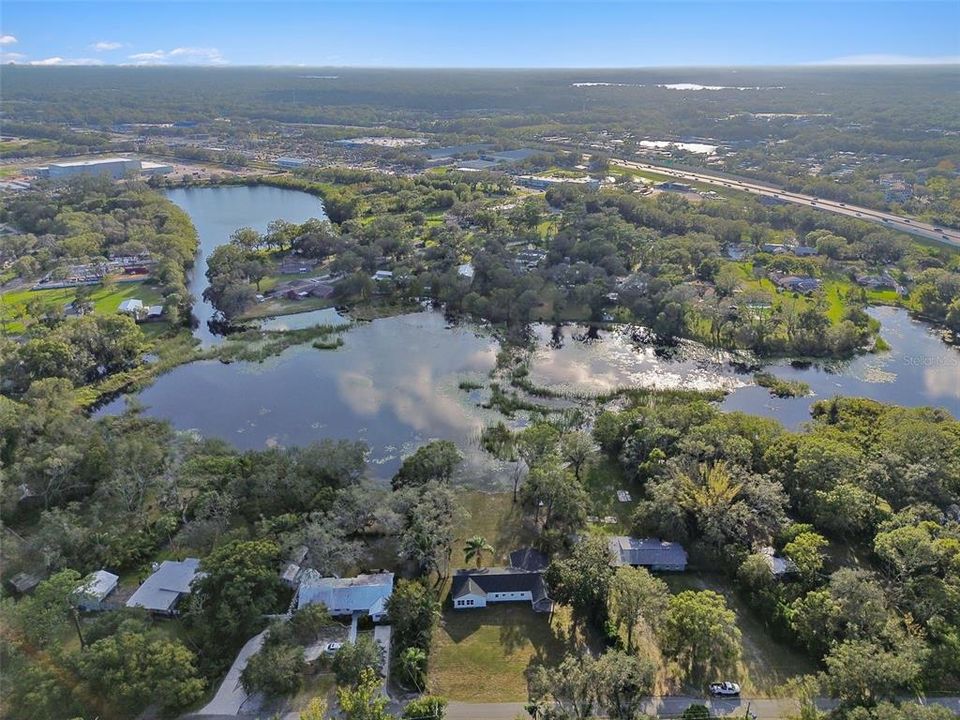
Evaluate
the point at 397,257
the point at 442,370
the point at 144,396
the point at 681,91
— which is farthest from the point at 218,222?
the point at 681,91

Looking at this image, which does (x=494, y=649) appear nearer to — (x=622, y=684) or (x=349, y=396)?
(x=622, y=684)

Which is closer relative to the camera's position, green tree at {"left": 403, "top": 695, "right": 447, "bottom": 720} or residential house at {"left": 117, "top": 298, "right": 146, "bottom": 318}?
green tree at {"left": 403, "top": 695, "right": 447, "bottom": 720}

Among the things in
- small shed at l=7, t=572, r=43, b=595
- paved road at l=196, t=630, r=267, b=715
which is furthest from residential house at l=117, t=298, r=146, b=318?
paved road at l=196, t=630, r=267, b=715

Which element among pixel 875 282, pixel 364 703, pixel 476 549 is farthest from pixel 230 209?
Answer: pixel 364 703

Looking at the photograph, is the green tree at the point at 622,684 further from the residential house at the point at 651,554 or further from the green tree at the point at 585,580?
the residential house at the point at 651,554

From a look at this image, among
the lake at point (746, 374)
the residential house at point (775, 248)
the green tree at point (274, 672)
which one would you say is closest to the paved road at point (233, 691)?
the green tree at point (274, 672)

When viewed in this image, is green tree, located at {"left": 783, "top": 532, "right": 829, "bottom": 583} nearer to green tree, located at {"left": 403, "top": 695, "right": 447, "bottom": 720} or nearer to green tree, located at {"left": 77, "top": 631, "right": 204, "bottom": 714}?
green tree, located at {"left": 403, "top": 695, "right": 447, "bottom": 720}
